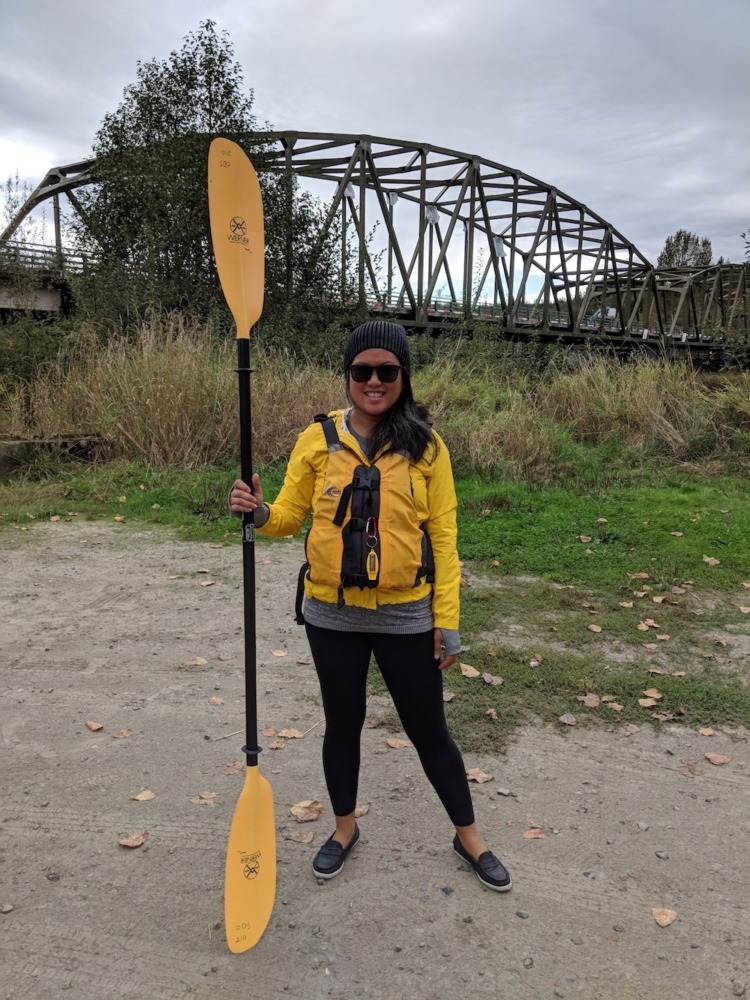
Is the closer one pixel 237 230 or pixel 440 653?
pixel 440 653

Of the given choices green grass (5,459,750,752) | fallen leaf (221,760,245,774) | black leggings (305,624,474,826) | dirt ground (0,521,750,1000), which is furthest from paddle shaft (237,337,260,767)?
green grass (5,459,750,752)

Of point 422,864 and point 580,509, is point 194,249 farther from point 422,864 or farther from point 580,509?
point 422,864

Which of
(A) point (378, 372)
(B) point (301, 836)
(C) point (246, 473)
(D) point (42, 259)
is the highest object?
(D) point (42, 259)

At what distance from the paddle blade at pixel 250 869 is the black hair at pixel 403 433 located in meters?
1.24

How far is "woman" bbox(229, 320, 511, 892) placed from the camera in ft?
6.84

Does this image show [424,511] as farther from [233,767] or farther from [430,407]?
[430,407]

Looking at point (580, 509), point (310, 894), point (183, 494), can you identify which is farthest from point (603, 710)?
point (183, 494)

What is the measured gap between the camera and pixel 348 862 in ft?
8.38

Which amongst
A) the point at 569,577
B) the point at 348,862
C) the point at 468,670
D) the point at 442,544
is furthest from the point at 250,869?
the point at 569,577

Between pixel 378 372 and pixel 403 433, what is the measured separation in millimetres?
210

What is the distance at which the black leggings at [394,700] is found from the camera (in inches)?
88.3

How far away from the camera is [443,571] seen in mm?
2232

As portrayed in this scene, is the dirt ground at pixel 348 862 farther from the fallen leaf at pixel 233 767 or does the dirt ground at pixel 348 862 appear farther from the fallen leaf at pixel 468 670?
the fallen leaf at pixel 468 670

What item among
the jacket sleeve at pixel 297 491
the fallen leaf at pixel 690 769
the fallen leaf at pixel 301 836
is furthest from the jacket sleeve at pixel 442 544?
the fallen leaf at pixel 690 769
